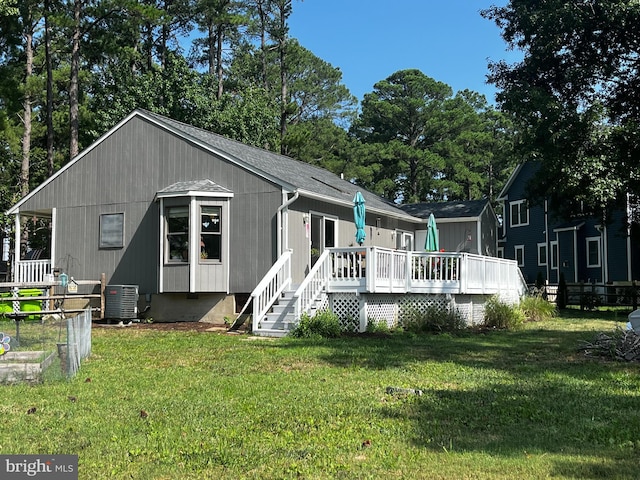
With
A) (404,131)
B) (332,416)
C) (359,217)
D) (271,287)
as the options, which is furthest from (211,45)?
(332,416)

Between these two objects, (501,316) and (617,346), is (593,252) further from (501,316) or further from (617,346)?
(617,346)

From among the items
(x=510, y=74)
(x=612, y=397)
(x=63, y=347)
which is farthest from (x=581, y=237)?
(x=63, y=347)

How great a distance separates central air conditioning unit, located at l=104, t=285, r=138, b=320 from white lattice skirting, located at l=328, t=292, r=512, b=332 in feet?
17.1

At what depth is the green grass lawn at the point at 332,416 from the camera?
14.2 feet

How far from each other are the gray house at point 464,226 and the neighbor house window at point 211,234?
33.1 feet

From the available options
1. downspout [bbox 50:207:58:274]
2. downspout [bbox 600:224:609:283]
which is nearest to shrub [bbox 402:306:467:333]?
downspout [bbox 50:207:58:274]

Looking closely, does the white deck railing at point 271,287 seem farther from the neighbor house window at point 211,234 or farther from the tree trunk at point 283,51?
the tree trunk at point 283,51

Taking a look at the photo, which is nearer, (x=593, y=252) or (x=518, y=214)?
(x=593, y=252)

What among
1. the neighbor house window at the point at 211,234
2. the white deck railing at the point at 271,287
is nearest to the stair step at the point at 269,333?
the white deck railing at the point at 271,287

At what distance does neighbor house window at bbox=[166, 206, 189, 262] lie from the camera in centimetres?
1599

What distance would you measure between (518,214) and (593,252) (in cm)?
594

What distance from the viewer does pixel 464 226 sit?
24688 millimetres

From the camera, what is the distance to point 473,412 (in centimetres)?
596

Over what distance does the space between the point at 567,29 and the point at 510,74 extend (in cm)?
285
